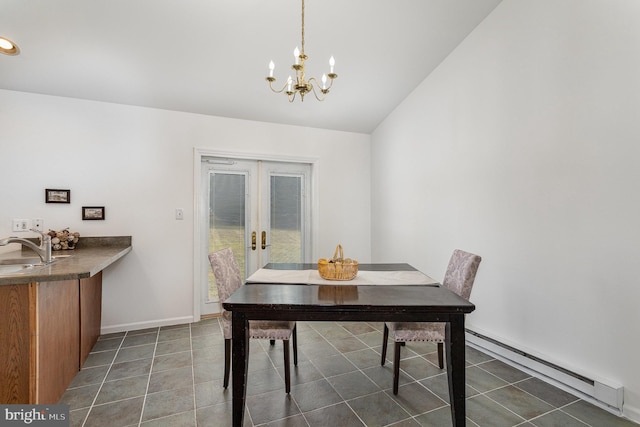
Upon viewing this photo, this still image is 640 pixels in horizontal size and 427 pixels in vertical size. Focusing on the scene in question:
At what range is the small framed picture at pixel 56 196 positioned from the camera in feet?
9.17

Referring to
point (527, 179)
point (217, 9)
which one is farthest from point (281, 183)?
point (527, 179)

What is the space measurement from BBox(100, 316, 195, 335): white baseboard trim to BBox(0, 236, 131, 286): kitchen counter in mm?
802

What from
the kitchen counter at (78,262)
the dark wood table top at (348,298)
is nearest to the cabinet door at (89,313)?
the kitchen counter at (78,262)

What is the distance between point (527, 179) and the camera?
216cm

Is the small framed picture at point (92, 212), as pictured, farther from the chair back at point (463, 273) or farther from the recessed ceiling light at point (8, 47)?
the chair back at point (463, 273)

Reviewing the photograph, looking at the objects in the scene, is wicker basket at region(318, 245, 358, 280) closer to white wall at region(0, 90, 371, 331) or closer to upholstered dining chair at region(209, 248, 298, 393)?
upholstered dining chair at region(209, 248, 298, 393)

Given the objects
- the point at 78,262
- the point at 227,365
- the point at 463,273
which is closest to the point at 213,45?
the point at 78,262

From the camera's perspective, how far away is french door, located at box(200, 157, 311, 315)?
352 centimetres

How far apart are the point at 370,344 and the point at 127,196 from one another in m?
2.83

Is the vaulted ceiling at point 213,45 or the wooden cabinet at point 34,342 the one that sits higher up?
the vaulted ceiling at point 213,45

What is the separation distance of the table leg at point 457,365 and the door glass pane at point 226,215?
2738 mm

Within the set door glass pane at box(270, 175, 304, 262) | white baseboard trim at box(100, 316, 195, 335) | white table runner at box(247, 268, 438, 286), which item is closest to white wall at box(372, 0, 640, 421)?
white table runner at box(247, 268, 438, 286)

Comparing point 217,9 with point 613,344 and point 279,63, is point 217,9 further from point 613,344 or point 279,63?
point 613,344

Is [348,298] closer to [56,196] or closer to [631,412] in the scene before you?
[631,412]
